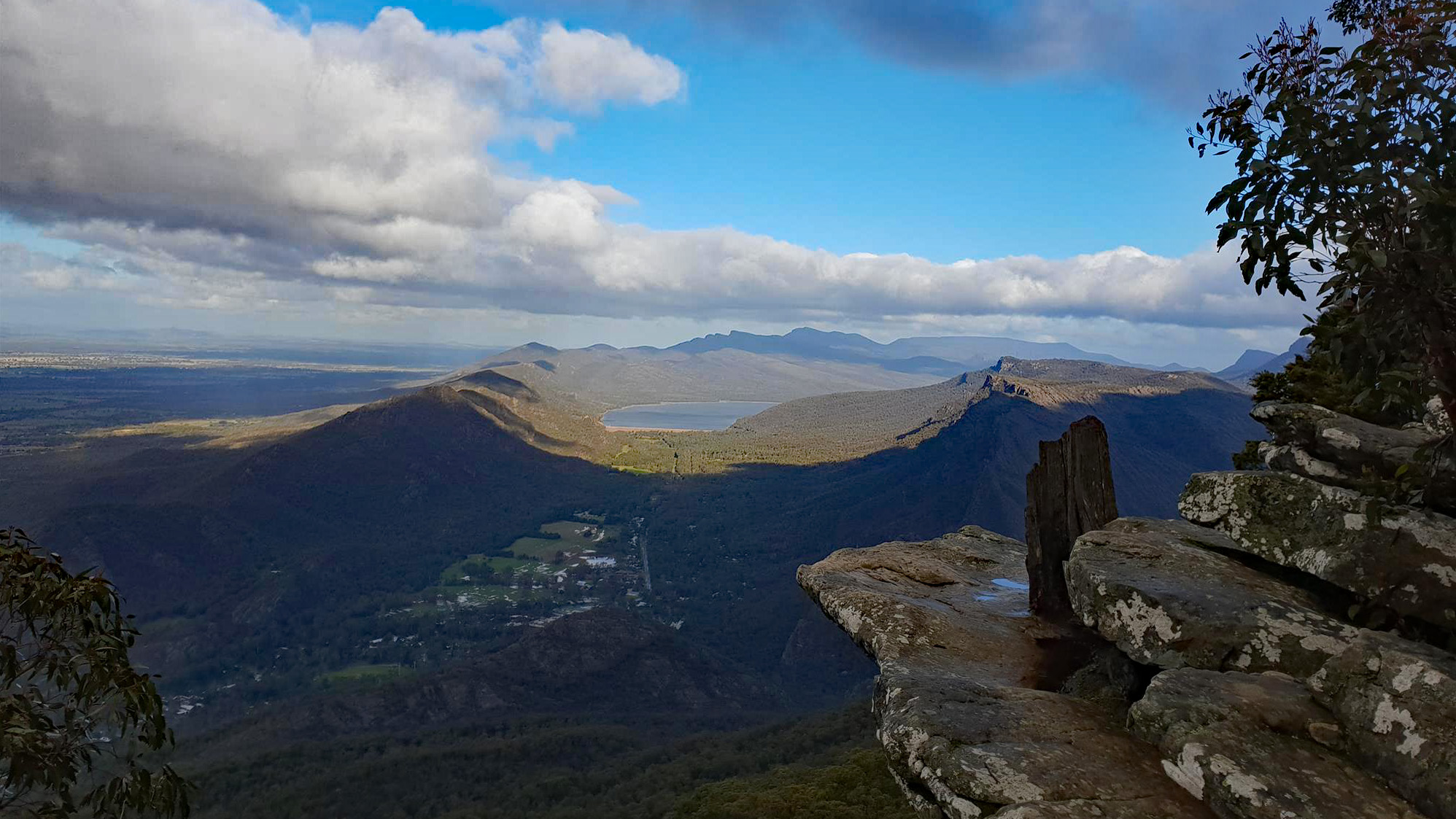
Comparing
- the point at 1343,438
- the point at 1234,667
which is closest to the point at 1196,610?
the point at 1234,667

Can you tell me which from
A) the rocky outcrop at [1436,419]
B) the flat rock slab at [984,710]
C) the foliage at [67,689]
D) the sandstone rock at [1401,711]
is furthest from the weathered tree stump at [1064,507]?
the foliage at [67,689]

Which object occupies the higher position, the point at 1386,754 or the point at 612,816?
the point at 1386,754

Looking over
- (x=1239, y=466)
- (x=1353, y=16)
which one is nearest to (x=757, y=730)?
(x=1239, y=466)

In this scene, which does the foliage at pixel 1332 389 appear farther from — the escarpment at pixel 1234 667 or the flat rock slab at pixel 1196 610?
the flat rock slab at pixel 1196 610

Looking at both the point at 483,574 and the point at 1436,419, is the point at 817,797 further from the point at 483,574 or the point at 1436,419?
the point at 483,574

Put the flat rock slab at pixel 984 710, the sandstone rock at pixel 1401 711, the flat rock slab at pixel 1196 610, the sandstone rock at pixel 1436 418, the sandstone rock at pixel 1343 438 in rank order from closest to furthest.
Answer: the sandstone rock at pixel 1401 711 < the flat rock slab at pixel 984 710 < the flat rock slab at pixel 1196 610 < the sandstone rock at pixel 1343 438 < the sandstone rock at pixel 1436 418

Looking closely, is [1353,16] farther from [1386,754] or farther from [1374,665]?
[1386,754]
